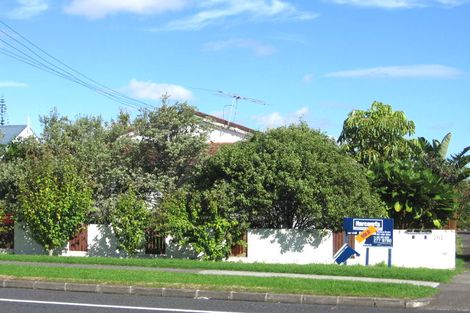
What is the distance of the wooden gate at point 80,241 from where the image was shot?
23844 mm

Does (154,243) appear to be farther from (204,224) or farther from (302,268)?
(302,268)

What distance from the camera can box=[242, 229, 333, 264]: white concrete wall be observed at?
22.2 m

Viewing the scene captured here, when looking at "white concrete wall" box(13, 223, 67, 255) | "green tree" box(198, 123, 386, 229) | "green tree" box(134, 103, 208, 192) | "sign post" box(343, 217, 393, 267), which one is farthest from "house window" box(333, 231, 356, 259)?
"white concrete wall" box(13, 223, 67, 255)

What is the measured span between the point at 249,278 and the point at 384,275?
3440 mm

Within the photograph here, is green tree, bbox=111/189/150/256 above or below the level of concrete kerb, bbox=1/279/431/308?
above

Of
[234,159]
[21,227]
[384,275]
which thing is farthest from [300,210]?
[21,227]

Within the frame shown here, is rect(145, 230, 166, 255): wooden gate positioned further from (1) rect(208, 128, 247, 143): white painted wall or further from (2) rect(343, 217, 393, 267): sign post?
(1) rect(208, 128, 247, 143): white painted wall

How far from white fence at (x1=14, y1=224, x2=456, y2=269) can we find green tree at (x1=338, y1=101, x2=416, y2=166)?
794 centimetres

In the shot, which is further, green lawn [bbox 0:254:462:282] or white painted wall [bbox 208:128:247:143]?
white painted wall [bbox 208:128:247:143]

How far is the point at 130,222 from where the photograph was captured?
2253 cm

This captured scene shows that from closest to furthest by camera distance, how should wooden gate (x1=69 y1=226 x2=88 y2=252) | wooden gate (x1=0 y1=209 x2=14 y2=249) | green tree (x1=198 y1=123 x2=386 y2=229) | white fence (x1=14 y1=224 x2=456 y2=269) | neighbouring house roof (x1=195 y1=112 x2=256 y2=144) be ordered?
green tree (x1=198 y1=123 x2=386 y2=229) < white fence (x1=14 y1=224 x2=456 y2=269) < wooden gate (x1=69 y1=226 x2=88 y2=252) < wooden gate (x1=0 y1=209 x2=14 y2=249) < neighbouring house roof (x1=195 y1=112 x2=256 y2=144)

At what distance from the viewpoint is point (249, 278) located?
14.8m

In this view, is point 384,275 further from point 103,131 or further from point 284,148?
point 103,131

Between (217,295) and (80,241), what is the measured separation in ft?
39.6
